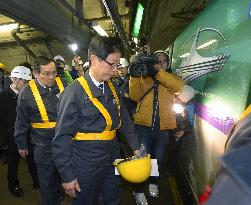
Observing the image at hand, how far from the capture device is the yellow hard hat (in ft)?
9.23

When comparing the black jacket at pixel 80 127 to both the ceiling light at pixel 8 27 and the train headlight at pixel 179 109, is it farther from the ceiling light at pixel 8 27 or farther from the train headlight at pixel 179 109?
the ceiling light at pixel 8 27

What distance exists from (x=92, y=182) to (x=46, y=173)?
1.27m

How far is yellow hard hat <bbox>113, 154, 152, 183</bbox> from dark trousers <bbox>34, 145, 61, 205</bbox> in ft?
4.50

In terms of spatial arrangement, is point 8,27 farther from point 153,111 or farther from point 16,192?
point 153,111

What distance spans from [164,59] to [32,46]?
8.87 metres

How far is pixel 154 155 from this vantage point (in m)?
4.67

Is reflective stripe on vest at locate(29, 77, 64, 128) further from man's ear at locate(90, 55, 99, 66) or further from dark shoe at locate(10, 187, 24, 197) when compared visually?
dark shoe at locate(10, 187, 24, 197)

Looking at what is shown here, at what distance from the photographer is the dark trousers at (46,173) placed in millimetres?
3879

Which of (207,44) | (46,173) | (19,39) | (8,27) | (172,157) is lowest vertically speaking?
(172,157)

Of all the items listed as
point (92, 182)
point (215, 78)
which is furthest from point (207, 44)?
point (92, 182)

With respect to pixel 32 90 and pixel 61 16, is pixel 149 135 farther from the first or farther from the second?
pixel 61 16

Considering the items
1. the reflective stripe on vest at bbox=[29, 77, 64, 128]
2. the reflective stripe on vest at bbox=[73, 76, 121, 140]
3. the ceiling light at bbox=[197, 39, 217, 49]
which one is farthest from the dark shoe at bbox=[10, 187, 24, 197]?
the ceiling light at bbox=[197, 39, 217, 49]

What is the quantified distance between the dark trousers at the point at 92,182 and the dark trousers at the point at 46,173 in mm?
1044

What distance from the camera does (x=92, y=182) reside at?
9.57 feet
